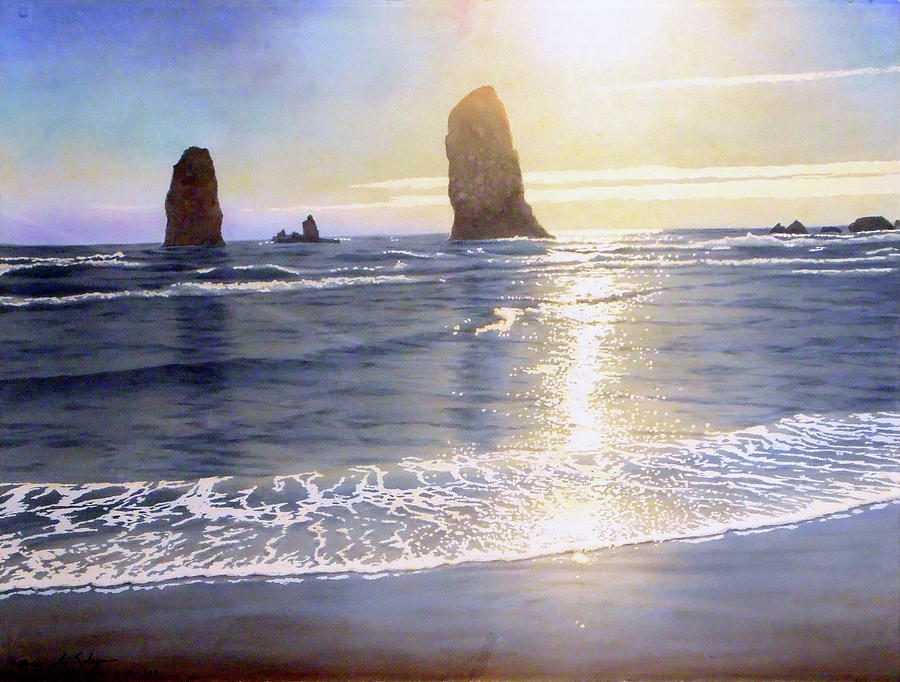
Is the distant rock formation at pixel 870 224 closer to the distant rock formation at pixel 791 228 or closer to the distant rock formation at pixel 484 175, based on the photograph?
the distant rock formation at pixel 791 228

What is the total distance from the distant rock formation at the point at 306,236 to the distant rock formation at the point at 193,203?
0.56 feet

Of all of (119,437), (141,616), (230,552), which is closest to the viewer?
(141,616)

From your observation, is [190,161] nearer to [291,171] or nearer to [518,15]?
[291,171]

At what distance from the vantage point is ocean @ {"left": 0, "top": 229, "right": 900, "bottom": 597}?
2059mm

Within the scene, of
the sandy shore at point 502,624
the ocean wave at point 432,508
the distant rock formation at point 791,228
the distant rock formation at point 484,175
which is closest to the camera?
the sandy shore at point 502,624

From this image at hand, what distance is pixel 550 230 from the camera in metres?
2.34

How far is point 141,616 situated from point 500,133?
1568 millimetres

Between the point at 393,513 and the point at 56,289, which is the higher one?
the point at 56,289

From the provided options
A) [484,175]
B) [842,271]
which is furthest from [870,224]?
[484,175]

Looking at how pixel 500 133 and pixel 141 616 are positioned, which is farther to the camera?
pixel 500 133

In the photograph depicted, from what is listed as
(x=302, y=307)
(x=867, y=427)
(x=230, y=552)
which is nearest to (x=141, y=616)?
(x=230, y=552)

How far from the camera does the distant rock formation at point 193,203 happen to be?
2.26 meters
